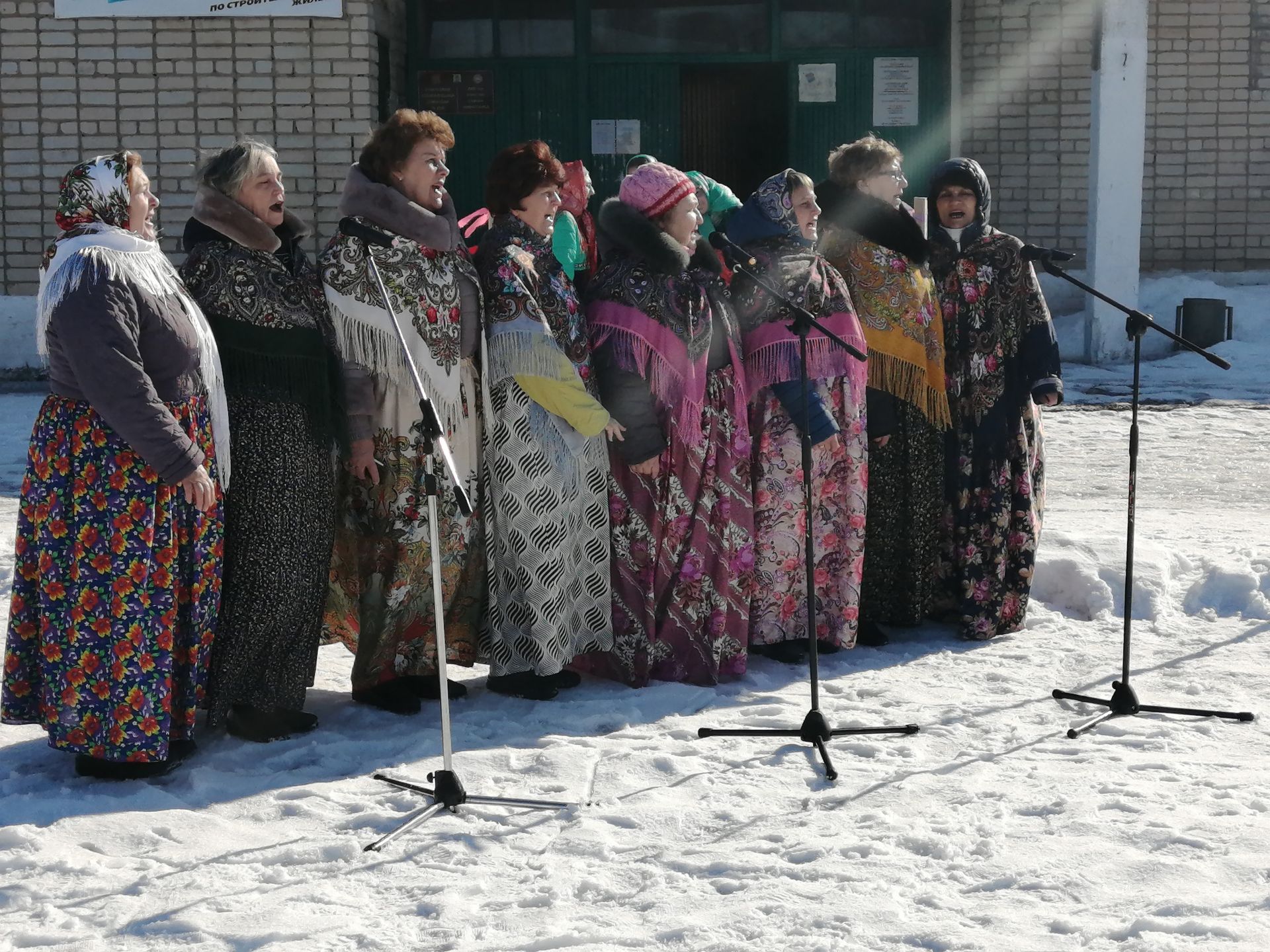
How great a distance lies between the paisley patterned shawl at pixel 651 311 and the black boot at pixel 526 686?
2.92ft

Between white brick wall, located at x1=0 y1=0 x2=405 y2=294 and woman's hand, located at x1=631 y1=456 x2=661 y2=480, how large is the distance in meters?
6.55

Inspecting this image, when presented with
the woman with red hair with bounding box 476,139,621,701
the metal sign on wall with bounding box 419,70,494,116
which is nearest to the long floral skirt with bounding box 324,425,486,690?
the woman with red hair with bounding box 476,139,621,701

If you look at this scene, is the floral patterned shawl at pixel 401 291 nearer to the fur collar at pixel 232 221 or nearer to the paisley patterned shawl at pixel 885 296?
the fur collar at pixel 232 221

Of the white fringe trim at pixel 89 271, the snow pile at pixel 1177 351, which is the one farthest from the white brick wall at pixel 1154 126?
the white fringe trim at pixel 89 271

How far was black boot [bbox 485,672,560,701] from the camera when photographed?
4.50 meters

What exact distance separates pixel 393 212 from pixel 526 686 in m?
1.49

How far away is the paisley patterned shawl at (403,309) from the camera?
412 centimetres

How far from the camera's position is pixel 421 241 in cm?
415

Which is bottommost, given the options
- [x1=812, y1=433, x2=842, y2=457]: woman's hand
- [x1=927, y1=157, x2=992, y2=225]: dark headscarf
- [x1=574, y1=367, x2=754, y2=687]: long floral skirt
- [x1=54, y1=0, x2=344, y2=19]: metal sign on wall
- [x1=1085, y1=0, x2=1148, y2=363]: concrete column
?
[x1=574, y1=367, x2=754, y2=687]: long floral skirt

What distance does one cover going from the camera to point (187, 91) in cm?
1050

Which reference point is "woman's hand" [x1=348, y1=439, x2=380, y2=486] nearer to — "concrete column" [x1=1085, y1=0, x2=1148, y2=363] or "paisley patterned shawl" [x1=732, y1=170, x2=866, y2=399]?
"paisley patterned shawl" [x1=732, y1=170, x2=866, y2=399]

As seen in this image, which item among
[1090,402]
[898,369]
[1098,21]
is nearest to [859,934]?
[898,369]

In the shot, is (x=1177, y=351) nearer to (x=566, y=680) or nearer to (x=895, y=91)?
(x=895, y=91)

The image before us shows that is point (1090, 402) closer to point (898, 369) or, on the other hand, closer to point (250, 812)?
point (898, 369)
